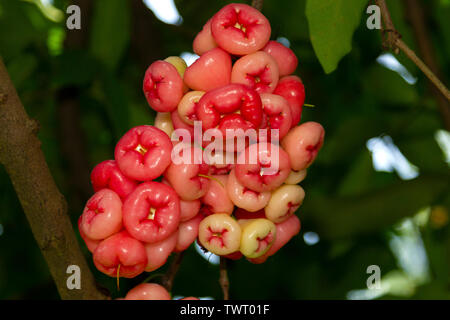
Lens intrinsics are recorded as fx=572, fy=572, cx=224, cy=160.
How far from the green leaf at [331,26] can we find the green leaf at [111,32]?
77cm

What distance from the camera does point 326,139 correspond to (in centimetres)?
174

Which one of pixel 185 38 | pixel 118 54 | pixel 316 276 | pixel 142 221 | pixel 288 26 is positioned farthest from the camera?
pixel 185 38

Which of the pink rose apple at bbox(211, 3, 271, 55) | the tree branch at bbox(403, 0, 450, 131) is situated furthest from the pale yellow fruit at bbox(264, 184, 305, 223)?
the tree branch at bbox(403, 0, 450, 131)

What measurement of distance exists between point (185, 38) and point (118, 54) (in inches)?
16.4

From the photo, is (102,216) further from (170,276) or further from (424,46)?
(424,46)

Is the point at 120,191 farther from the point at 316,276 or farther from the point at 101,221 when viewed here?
the point at 316,276

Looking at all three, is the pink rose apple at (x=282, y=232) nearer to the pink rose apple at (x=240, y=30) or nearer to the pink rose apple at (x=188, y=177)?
the pink rose apple at (x=188, y=177)

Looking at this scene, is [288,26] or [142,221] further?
[288,26]

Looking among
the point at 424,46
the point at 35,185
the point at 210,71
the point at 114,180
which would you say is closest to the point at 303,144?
the point at 210,71

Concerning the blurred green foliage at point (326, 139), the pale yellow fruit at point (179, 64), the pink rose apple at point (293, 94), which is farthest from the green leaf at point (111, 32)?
the pink rose apple at point (293, 94)

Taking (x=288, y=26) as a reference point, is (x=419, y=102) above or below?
below

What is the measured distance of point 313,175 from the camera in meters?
1.83

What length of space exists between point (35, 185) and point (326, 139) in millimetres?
1092

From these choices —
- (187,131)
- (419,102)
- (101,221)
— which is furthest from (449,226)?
(101,221)
